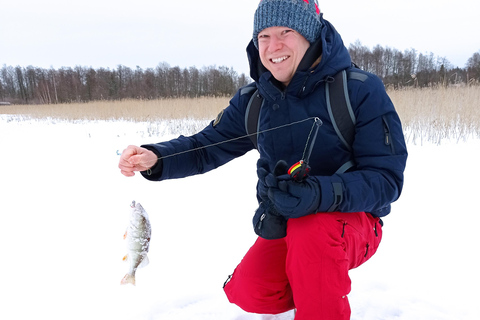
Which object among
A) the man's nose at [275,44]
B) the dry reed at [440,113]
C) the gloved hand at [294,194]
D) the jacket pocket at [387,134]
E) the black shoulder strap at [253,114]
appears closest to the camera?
the gloved hand at [294,194]

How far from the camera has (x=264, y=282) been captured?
1.56 meters

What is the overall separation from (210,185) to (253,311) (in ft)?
8.02

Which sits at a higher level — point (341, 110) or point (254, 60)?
point (254, 60)

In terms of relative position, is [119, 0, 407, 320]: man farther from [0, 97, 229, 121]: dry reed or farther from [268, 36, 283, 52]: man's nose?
[0, 97, 229, 121]: dry reed

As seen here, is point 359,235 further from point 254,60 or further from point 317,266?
point 254,60

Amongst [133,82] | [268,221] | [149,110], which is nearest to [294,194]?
[268,221]

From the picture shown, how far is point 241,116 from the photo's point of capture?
6.19 ft

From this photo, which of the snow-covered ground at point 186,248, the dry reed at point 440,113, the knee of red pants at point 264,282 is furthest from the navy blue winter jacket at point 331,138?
the dry reed at point 440,113

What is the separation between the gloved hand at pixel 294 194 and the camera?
1.20 meters

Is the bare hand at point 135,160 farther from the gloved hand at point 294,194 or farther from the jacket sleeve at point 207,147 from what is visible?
the gloved hand at point 294,194

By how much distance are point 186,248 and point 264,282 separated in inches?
41.6

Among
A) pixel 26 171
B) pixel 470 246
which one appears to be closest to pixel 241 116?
pixel 470 246

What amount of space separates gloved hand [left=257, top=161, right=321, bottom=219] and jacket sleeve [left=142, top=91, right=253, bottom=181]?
24.9 inches

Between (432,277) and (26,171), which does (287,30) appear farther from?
(26,171)
